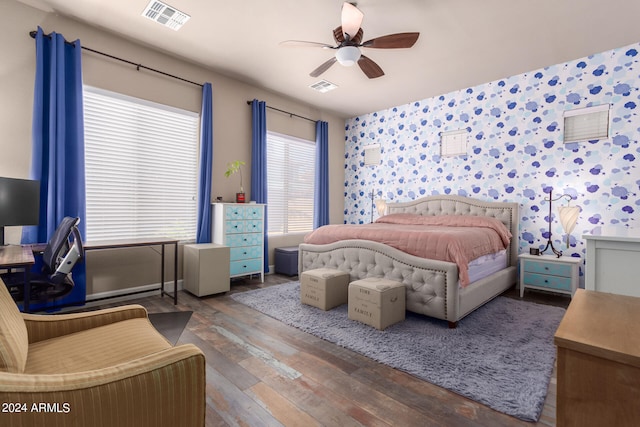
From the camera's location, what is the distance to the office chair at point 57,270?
2518mm

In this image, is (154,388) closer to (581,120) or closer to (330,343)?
(330,343)

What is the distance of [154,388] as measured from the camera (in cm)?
105

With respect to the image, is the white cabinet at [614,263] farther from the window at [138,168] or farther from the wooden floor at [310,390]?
the window at [138,168]

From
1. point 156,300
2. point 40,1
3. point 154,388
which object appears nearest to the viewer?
point 154,388

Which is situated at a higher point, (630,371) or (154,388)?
(630,371)

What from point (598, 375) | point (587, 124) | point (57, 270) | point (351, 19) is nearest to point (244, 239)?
point (57, 270)

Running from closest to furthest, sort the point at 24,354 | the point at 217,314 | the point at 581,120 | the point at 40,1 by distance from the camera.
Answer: the point at 24,354 → the point at 40,1 → the point at 217,314 → the point at 581,120

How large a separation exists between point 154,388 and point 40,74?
3.74 metres

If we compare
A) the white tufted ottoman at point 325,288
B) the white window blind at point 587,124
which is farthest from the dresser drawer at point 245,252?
the white window blind at point 587,124

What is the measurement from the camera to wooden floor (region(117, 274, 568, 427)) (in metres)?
1.70

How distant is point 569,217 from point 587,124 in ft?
4.37

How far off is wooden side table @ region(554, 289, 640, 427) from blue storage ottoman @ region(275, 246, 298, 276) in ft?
15.0

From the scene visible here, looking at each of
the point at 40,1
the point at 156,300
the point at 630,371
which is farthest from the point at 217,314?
the point at 40,1

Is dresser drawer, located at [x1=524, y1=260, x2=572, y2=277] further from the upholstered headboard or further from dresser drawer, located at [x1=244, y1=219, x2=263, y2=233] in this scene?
dresser drawer, located at [x1=244, y1=219, x2=263, y2=233]
